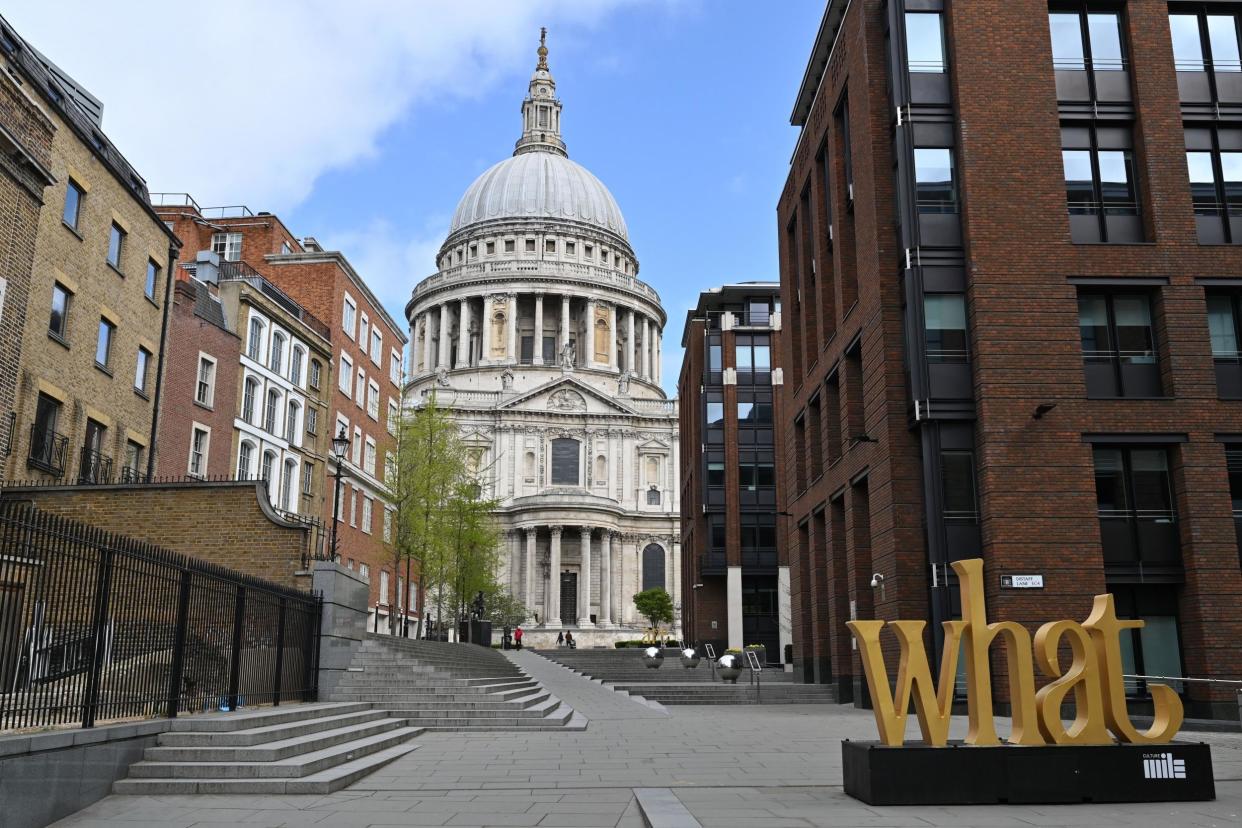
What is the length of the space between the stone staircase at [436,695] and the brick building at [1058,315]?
9.20 metres

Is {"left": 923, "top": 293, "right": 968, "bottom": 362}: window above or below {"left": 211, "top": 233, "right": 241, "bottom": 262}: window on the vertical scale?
below

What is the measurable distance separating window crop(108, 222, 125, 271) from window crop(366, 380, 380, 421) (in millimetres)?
21983

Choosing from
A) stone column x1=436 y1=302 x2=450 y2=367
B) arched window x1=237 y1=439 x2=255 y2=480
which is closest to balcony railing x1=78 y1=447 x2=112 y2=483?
arched window x1=237 y1=439 x2=255 y2=480

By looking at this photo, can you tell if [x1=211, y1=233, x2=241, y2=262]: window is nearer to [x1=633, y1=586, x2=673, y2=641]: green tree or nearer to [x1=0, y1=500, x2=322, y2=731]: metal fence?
[x1=0, y1=500, x2=322, y2=731]: metal fence

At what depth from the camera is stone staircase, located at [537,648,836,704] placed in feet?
110

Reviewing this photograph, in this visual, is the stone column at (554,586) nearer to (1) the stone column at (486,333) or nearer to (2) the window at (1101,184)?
(1) the stone column at (486,333)

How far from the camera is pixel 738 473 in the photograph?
59.8 m

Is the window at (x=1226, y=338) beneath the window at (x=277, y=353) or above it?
beneath

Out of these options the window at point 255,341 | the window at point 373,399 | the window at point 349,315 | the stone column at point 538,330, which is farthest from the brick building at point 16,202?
the stone column at point 538,330

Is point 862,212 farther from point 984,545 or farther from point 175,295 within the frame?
point 175,295

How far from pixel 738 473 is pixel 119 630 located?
48296mm

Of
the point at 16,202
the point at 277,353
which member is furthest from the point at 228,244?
the point at 16,202

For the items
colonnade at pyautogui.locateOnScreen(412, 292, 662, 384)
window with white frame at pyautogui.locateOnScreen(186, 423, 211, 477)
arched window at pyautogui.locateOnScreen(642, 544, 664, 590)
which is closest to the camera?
window with white frame at pyautogui.locateOnScreen(186, 423, 211, 477)

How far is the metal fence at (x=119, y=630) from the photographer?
10.9 metres
